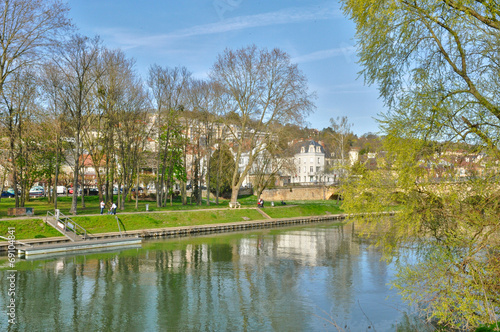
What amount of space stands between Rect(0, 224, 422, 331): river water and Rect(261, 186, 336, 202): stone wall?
50.5 metres

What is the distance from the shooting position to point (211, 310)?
701 inches

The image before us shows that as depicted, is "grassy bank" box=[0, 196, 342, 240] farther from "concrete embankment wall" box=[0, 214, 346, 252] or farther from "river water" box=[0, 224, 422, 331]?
"river water" box=[0, 224, 422, 331]

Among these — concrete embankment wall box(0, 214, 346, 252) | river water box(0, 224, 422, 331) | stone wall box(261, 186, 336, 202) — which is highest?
stone wall box(261, 186, 336, 202)

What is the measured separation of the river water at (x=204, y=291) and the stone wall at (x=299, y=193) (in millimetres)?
50478

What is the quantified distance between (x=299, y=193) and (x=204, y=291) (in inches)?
2574

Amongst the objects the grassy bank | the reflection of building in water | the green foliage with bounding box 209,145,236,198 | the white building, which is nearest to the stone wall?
the green foliage with bounding box 209,145,236,198

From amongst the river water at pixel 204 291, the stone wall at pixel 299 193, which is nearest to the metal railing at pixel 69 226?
the river water at pixel 204 291

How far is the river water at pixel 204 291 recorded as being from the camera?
16359 mm

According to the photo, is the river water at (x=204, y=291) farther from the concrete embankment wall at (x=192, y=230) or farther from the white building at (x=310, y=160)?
the white building at (x=310, y=160)

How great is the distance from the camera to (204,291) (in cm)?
2080

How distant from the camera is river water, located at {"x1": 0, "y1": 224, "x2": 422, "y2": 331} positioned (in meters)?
16.4

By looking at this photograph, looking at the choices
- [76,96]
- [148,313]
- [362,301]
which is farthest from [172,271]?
[76,96]

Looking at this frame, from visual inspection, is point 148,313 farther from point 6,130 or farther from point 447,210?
point 6,130

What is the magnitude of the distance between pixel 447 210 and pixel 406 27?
494cm
